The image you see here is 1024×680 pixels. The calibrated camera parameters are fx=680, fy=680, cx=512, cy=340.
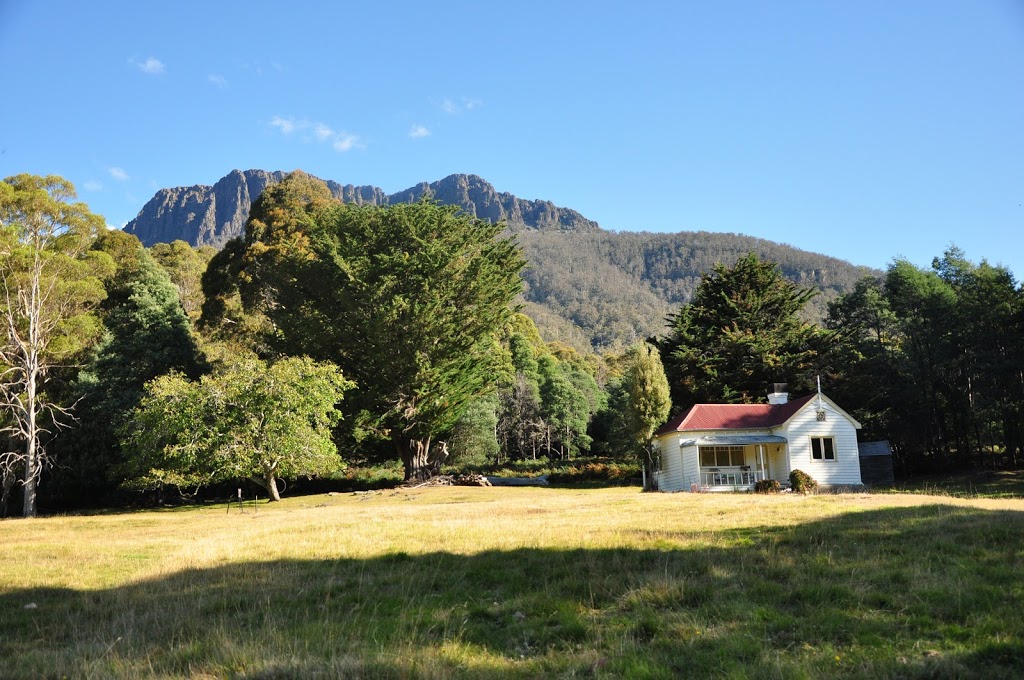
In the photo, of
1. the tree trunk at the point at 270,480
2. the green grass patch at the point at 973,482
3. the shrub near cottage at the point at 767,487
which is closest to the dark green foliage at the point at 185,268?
the tree trunk at the point at 270,480

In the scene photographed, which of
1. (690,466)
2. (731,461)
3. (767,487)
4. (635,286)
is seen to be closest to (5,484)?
(690,466)

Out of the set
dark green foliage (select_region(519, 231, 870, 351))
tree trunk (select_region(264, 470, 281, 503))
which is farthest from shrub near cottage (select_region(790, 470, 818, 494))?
dark green foliage (select_region(519, 231, 870, 351))

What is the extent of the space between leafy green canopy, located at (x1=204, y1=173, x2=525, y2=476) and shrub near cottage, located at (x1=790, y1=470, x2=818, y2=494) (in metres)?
16.6

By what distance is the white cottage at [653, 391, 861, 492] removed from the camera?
32219mm

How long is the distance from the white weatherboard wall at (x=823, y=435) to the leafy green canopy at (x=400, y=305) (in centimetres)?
1591

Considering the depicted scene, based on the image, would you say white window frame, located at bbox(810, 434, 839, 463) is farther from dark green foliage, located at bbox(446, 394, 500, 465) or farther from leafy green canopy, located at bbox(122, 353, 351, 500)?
dark green foliage, located at bbox(446, 394, 500, 465)

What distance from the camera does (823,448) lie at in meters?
32.5

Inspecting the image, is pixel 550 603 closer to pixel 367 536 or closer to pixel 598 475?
pixel 367 536

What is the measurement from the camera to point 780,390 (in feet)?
127

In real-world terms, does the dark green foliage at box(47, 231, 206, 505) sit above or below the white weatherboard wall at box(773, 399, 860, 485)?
above

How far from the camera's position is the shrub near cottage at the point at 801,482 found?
93.7 ft

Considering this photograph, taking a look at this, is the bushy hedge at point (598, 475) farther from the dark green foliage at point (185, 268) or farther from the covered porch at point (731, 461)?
the dark green foliage at point (185, 268)

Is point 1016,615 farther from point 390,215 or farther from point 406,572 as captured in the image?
point 390,215

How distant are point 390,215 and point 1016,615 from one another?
33.9 meters
